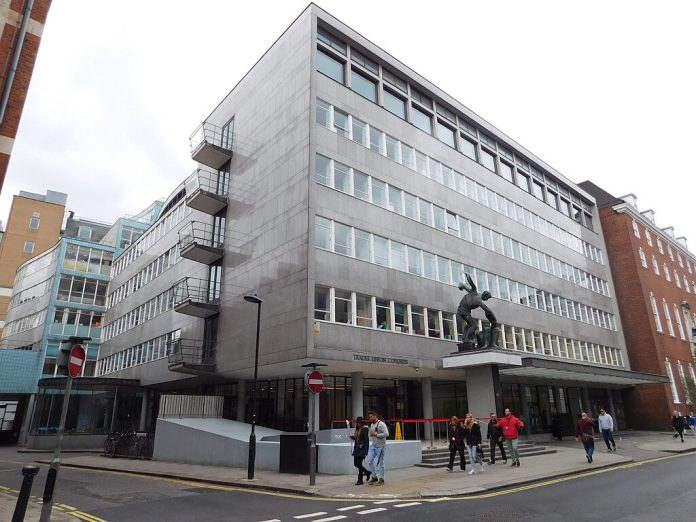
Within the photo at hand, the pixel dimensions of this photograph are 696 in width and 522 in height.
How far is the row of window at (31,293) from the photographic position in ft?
156

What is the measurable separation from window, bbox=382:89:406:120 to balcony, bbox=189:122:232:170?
32.5ft

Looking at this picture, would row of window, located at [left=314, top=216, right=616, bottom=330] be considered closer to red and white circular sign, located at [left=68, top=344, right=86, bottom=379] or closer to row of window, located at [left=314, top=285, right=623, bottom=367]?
row of window, located at [left=314, top=285, right=623, bottom=367]

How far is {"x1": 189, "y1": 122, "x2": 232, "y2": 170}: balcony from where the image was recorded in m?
28.0

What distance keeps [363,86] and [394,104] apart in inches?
101

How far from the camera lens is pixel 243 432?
20.2 metres

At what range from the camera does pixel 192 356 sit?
28.2m

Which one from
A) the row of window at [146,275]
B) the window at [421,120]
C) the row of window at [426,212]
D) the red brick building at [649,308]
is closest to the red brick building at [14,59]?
the row of window at [426,212]

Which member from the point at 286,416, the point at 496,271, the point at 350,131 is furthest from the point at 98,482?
the point at 496,271

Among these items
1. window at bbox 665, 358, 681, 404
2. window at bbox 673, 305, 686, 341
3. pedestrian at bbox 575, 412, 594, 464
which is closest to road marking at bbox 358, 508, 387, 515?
pedestrian at bbox 575, 412, 594, 464

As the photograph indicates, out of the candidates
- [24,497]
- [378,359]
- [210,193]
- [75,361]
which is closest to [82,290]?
[210,193]

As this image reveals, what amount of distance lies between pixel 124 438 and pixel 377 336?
14.6 metres

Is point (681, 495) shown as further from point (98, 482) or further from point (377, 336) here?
point (98, 482)

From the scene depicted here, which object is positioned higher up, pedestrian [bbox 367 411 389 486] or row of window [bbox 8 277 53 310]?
row of window [bbox 8 277 53 310]

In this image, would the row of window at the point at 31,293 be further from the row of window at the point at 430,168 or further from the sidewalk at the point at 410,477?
the row of window at the point at 430,168
